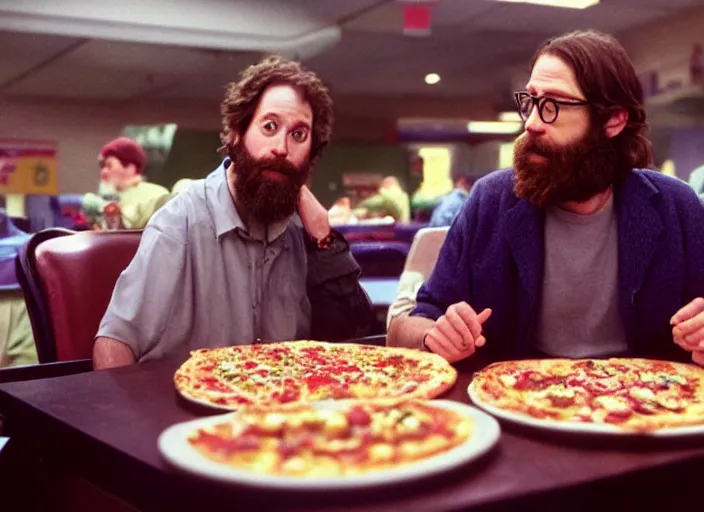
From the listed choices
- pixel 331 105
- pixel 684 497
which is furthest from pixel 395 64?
pixel 684 497

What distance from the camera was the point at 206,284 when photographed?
6.00 feet

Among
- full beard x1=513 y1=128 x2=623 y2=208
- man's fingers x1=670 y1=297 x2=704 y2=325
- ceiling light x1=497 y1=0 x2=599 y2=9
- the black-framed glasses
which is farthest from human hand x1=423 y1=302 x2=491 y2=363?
ceiling light x1=497 y1=0 x2=599 y2=9

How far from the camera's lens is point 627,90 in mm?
1815

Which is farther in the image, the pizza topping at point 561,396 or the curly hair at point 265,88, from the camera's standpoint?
the curly hair at point 265,88

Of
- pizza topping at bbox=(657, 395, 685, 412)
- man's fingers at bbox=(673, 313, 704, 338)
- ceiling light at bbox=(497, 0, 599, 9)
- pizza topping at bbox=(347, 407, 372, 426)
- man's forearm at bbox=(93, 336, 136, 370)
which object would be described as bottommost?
man's forearm at bbox=(93, 336, 136, 370)

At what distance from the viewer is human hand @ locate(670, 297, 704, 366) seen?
136cm

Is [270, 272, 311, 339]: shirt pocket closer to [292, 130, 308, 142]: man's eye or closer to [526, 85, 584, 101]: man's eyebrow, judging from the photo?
[292, 130, 308, 142]: man's eye

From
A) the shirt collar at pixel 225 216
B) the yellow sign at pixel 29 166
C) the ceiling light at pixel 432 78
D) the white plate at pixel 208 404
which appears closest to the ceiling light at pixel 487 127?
the ceiling light at pixel 432 78

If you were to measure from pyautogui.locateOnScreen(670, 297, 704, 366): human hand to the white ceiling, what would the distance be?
4.62 metres

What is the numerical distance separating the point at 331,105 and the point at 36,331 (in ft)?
2.94

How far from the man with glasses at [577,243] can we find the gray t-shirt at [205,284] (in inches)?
12.5

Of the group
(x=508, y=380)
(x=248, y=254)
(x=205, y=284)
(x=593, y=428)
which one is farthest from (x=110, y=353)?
(x=593, y=428)

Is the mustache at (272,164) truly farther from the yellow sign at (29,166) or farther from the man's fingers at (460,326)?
the yellow sign at (29,166)

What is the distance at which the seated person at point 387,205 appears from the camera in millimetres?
6535
